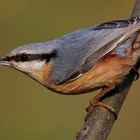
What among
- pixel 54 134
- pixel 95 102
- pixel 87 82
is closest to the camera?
pixel 95 102

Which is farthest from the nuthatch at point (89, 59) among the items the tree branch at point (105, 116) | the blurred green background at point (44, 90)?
the blurred green background at point (44, 90)

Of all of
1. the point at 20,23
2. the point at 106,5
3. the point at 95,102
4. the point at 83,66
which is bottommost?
the point at 95,102

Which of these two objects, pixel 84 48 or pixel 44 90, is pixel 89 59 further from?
pixel 44 90

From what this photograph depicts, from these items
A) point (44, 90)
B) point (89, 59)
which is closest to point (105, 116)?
point (89, 59)

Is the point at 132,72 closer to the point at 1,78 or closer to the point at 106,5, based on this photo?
the point at 1,78

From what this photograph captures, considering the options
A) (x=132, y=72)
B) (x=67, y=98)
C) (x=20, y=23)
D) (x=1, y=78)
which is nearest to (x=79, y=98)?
(x=67, y=98)
